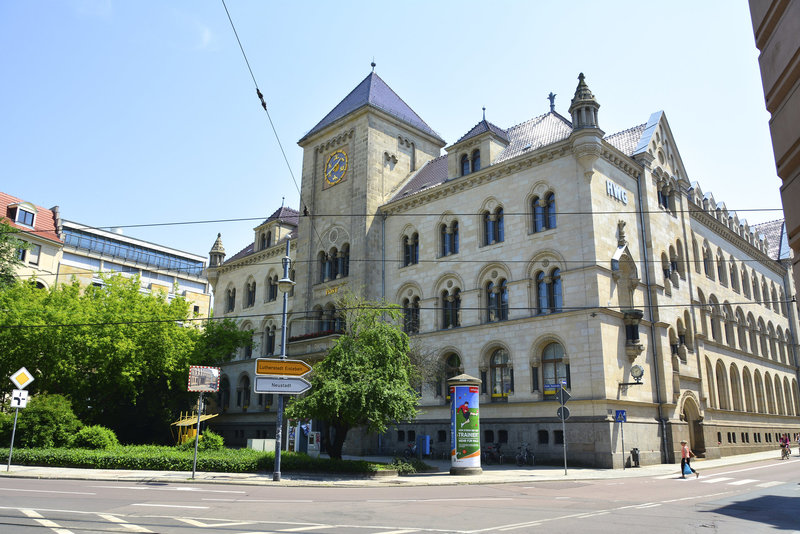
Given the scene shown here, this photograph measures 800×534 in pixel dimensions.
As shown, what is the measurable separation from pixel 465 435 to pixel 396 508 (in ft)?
36.6

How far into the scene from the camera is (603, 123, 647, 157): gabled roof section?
37.8 meters

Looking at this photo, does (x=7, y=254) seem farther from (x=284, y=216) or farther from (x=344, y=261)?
(x=284, y=216)

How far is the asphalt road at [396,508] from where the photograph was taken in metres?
10.3

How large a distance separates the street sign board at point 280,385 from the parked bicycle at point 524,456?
12.9 metres

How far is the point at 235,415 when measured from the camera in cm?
5078

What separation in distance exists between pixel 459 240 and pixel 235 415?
26000 millimetres

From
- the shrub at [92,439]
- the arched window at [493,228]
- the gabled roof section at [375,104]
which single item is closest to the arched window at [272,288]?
the gabled roof section at [375,104]

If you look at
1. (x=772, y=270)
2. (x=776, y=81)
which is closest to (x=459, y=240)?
(x=776, y=81)

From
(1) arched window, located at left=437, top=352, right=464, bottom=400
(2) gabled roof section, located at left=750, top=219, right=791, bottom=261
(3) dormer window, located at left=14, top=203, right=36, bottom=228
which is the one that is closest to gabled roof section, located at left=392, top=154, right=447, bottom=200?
(1) arched window, located at left=437, top=352, right=464, bottom=400

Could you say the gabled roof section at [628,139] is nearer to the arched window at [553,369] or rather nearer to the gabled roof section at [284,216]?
the arched window at [553,369]

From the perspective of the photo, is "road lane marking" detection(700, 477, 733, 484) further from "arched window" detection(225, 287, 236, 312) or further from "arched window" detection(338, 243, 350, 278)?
"arched window" detection(225, 287, 236, 312)

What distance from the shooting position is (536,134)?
37.5 meters

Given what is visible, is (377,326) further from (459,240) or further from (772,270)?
(772,270)

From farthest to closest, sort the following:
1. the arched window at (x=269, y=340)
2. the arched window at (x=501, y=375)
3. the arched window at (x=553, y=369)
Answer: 1. the arched window at (x=269, y=340)
2. the arched window at (x=501, y=375)
3. the arched window at (x=553, y=369)
